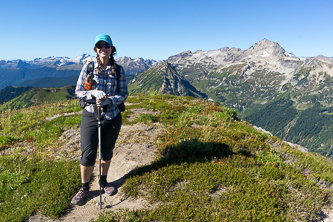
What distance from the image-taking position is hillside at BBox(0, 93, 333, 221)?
503cm

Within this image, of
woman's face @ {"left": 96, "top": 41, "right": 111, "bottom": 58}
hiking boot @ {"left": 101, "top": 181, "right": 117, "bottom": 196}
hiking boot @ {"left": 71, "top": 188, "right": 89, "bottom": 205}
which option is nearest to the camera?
woman's face @ {"left": 96, "top": 41, "right": 111, "bottom": 58}

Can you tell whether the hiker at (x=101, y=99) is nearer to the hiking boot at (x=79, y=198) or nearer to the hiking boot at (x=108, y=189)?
the hiking boot at (x=79, y=198)

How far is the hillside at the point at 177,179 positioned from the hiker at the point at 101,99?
4.30ft

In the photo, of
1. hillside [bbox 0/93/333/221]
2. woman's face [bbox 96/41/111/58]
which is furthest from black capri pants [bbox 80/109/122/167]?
woman's face [bbox 96/41/111/58]

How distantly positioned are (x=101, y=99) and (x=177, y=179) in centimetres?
374

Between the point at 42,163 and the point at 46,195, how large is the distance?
252 cm

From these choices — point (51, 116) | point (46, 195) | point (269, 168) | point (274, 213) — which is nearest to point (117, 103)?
point (46, 195)

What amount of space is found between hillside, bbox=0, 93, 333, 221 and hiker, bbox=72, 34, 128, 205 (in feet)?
4.30

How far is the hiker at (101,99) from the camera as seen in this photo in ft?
16.1

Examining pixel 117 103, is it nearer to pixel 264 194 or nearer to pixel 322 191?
pixel 264 194

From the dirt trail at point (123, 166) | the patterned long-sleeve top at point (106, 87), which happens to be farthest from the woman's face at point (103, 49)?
the dirt trail at point (123, 166)

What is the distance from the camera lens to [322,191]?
5859 millimetres

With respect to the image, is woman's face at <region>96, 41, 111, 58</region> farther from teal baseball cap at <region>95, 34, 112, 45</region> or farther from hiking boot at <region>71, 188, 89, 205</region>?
hiking boot at <region>71, 188, 89, 205</region>

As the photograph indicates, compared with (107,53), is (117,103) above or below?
below
